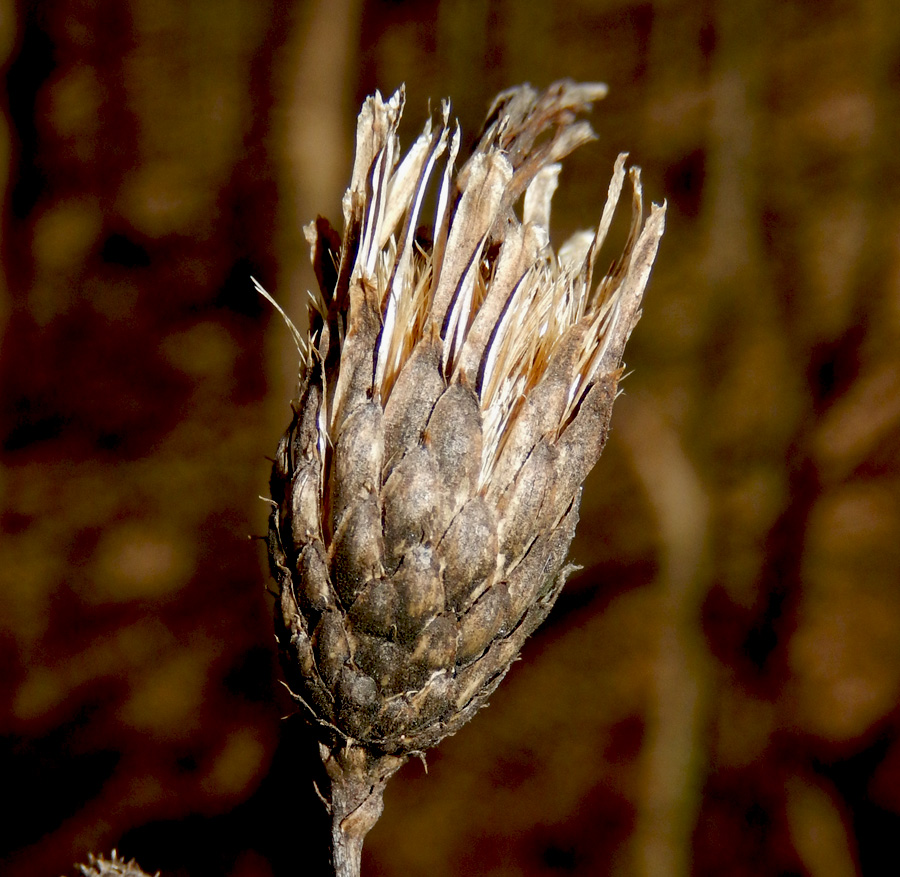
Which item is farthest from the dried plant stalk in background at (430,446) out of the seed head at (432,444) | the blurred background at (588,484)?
the blurred background at (588,484)

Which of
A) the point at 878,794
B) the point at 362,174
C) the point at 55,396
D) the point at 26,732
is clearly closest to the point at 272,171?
the point at 55,396

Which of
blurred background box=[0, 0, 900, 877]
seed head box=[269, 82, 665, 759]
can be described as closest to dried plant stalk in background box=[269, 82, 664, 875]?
seed head box=[269, 82, 665, 759]

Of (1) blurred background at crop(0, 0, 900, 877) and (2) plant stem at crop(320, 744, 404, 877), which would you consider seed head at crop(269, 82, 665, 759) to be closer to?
(2) plant stem at crop(320, 744, 404, 877)

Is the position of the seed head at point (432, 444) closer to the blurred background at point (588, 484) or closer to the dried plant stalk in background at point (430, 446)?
the dried plant stalk in background at point (430, 446)

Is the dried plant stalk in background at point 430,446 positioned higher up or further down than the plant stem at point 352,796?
higher up

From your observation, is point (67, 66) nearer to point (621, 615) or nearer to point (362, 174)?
point (362, 174)

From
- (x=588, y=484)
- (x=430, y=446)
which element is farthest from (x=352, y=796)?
(x=588, y=484)
